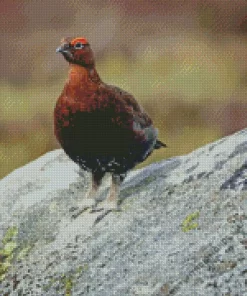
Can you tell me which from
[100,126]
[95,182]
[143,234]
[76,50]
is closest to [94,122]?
[100,126]

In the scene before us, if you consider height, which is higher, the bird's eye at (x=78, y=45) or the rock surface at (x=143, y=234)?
the bird's eye at (x=78, y=45)

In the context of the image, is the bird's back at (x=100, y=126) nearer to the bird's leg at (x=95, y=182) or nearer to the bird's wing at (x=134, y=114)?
the bird's wing at (x=134, y=114)

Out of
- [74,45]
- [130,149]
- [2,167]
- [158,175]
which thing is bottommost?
[2,167]

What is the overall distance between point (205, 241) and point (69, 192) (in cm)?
152

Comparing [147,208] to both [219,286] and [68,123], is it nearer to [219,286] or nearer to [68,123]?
[68,123]

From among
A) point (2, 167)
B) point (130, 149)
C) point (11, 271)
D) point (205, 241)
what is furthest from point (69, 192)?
point (2, 167)

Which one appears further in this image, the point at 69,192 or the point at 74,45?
the point at 69,192

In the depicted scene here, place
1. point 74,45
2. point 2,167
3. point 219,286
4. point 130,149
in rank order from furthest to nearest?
point 2,167, point 130,149, point 74,45, point 219,286

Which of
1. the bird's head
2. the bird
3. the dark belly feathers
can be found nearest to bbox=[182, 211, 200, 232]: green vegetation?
A: the bird

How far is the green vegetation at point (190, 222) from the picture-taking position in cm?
316

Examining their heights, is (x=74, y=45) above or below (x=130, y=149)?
above

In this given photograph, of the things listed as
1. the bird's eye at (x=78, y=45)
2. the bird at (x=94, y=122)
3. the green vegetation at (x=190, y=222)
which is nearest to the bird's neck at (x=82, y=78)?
the bird at (x=94, y=122)

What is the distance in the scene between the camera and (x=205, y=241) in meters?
2.96

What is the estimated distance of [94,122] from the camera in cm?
377
